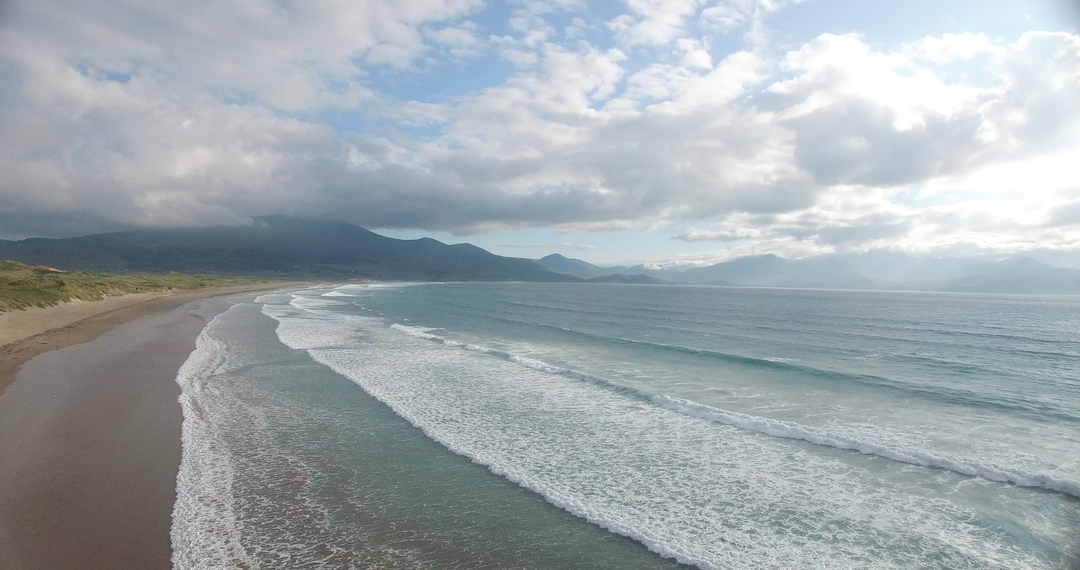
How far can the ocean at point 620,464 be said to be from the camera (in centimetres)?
716

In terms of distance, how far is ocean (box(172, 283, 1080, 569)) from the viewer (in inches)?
282

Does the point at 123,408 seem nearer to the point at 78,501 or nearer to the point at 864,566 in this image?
the point at 78,501

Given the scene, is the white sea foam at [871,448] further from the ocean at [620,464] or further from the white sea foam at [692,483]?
the white sea foam at [692,483]

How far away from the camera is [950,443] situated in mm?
12016

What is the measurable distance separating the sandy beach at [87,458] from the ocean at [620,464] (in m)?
0.53

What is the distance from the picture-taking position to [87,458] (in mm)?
9742

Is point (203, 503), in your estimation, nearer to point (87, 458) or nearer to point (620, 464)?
point (87, 458)

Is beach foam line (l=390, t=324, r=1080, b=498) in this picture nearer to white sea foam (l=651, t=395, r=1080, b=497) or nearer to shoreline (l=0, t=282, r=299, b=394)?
white sea foam (l=651, t=395, r=1080, b=497)

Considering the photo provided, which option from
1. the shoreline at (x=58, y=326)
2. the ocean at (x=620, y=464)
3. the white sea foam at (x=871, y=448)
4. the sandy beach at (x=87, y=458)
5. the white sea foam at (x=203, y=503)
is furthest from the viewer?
the shoreline at (x=58, y=326)

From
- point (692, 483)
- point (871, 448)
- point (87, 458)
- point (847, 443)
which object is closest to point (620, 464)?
point (692, 483)

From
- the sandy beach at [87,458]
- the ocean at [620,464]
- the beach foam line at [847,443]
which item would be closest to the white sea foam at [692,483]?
the ocean at [620,464]

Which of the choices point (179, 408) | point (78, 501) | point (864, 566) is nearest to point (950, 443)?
point (864, 566)

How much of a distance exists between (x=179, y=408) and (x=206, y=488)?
20.5 feet

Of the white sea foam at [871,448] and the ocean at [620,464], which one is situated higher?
the white sea foam at [871,448]
